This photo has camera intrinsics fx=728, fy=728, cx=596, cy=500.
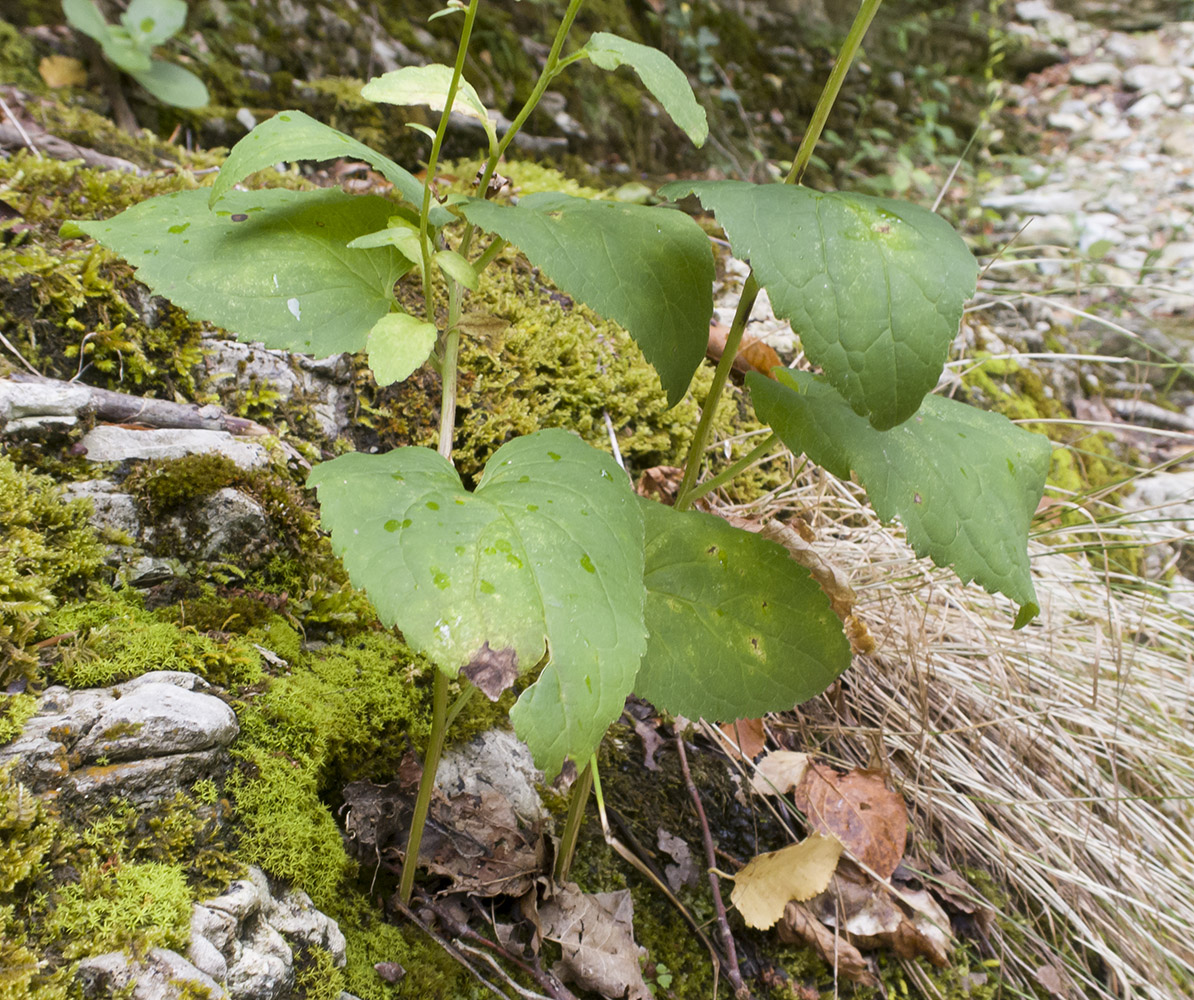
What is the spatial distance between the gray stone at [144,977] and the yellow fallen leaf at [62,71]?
3.09m

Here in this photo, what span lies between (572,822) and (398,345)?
0.91 meters

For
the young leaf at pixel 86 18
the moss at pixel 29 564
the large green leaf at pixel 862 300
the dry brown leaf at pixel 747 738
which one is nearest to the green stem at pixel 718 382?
the large green leaf at pixel 862 300

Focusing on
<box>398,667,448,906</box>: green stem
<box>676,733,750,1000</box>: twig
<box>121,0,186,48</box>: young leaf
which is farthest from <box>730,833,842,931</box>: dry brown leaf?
<box>121,0,186,48</box>: young leaf

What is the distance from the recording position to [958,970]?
1.63 meters

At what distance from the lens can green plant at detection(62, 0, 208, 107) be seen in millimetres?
2535

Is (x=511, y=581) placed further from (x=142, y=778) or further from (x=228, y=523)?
(x=228, y=523)

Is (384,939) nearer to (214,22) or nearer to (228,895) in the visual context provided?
(228,895)

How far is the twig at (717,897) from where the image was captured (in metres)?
1.45

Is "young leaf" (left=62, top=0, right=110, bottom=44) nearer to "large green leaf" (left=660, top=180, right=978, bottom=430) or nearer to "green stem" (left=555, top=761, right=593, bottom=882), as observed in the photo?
"large green leaf" (left=660, top=180, right=978, bottom=430)

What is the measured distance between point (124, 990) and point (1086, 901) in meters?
2.03

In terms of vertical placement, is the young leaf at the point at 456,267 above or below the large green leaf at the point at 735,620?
above

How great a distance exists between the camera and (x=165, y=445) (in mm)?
1527

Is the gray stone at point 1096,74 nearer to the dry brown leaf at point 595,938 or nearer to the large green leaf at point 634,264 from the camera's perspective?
the large green leaf at point 634,264

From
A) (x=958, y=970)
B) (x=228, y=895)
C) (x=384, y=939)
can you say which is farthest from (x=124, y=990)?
(x=958, y=970)
